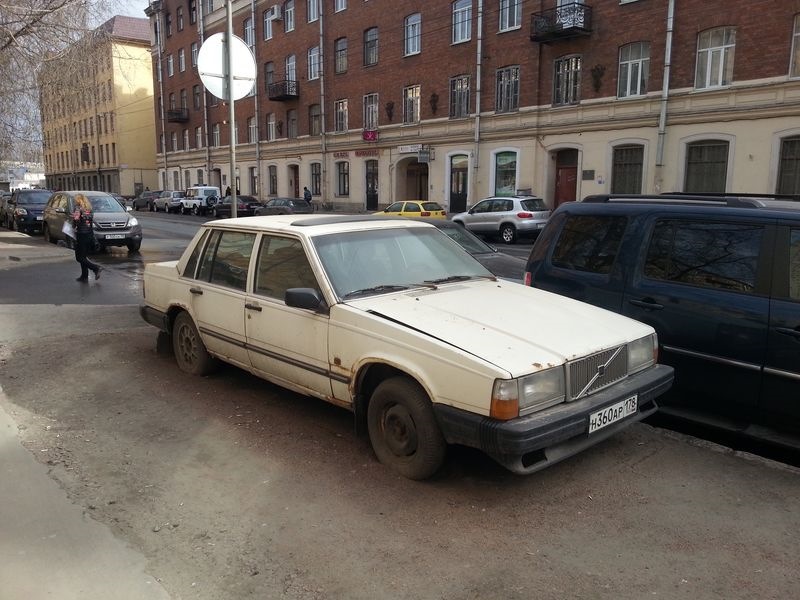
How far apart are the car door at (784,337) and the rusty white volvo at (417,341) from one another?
641mm

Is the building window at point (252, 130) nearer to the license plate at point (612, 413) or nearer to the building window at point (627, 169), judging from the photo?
the building window at point (627, 169)

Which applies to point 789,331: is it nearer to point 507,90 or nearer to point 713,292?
point 713,292

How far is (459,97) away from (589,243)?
27347 mm

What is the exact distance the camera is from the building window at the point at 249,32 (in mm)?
45856

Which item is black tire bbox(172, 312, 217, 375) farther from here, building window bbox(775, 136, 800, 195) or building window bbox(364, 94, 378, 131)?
building window bbox(364, 94, 378, 131)

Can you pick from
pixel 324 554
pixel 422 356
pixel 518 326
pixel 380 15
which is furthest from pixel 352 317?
pixel 380 15

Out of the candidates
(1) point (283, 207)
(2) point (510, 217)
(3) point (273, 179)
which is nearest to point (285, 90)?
(3) point (273, 179)

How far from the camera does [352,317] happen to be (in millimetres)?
4238

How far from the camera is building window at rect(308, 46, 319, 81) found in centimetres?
4011

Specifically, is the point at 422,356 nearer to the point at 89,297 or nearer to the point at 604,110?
the point at 89,297

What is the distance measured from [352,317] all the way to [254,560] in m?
1.59

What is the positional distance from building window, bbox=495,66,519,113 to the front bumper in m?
26.7

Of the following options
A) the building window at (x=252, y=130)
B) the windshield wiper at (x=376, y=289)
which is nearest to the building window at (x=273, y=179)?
the building window at (x=252, y=130)

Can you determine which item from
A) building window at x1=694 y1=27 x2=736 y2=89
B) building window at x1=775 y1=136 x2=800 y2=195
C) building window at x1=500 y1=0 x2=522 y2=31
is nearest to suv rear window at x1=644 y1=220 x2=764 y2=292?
building window at x1=775 y1=136 x2=800 y2=195
